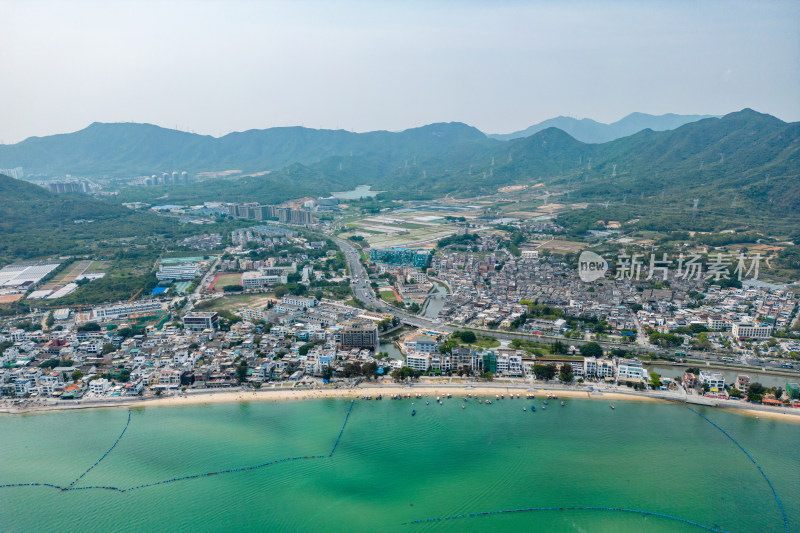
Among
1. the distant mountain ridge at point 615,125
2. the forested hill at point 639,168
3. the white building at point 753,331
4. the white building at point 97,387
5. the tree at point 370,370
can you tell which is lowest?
the white building at point 97,387

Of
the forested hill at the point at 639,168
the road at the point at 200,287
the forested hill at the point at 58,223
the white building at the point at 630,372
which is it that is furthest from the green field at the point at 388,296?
the forested hill at the point at 639,168

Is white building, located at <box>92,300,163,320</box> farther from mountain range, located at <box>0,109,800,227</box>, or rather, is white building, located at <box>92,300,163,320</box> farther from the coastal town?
mountain range, located at <box>0,109,800,227</box>

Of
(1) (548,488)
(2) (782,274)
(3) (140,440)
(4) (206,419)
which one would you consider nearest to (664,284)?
(2) (782,274)

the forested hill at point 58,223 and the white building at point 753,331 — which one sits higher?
the forested hill at point 58,223

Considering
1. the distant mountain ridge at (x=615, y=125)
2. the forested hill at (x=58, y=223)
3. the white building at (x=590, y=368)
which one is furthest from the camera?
the distant mountain ridge at (x=615, y=125)

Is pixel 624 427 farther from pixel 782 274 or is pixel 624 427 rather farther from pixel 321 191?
pixel 321 191

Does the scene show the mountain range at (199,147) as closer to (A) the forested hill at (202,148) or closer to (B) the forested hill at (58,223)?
(A) the forested hill at (202,148)

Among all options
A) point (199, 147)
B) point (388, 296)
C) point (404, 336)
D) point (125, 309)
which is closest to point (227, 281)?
point (125, 309)
